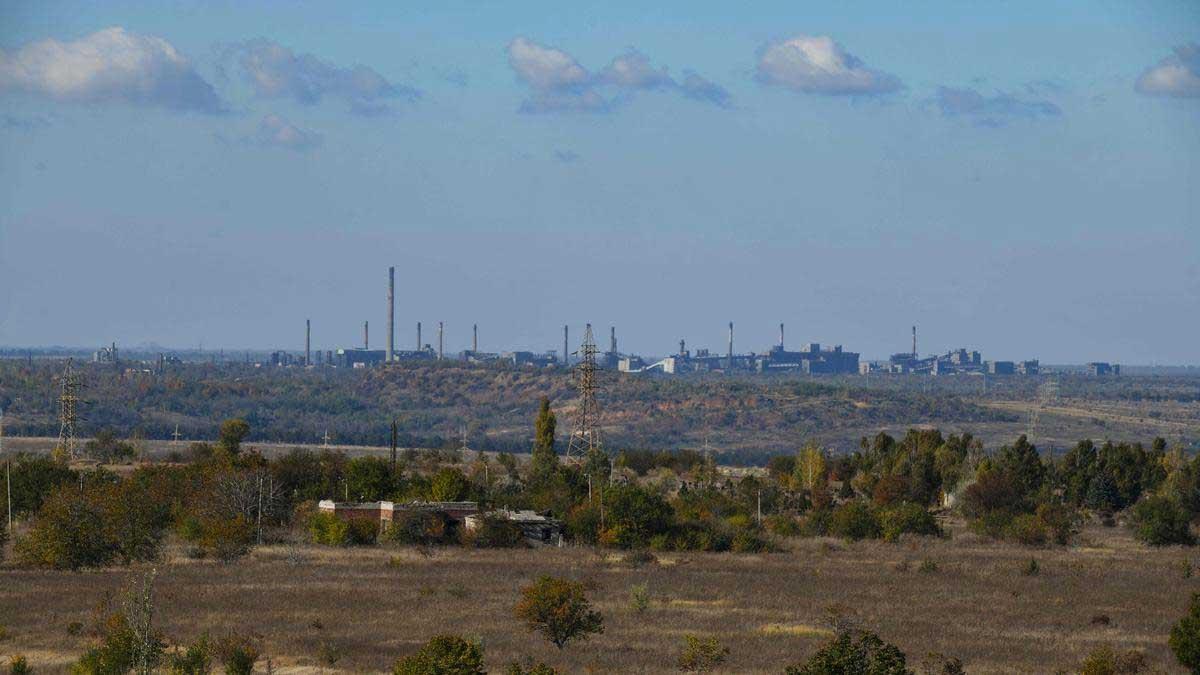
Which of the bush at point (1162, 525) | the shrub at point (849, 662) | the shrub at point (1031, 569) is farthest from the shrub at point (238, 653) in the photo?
the bush at point (1162, 525)

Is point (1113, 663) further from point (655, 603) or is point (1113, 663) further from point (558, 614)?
point (655, 603)

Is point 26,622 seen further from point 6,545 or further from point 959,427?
point 959,427

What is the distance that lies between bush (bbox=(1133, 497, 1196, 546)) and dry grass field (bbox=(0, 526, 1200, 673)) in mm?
4601

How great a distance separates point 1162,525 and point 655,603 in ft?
106

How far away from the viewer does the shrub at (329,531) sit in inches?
2608

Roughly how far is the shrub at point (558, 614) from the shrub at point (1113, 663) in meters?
12.5

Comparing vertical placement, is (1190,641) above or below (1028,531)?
above

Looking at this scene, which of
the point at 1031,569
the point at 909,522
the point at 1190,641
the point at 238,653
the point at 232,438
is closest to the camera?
the point at 238,653

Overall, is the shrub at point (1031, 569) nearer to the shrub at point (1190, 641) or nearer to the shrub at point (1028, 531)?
the shrub at point (1028, 531)

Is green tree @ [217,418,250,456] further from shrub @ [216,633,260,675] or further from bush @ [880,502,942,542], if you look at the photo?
shrub @ [216,633,260,675]

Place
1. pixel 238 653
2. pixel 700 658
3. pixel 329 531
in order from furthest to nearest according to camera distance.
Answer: pixel 329 531 < pixel 700 658 < pixel 238 653

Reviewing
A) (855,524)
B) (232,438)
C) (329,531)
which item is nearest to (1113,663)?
(329,531)

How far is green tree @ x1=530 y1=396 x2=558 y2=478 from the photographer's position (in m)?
85.2

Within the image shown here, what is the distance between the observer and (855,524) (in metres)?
75.8
